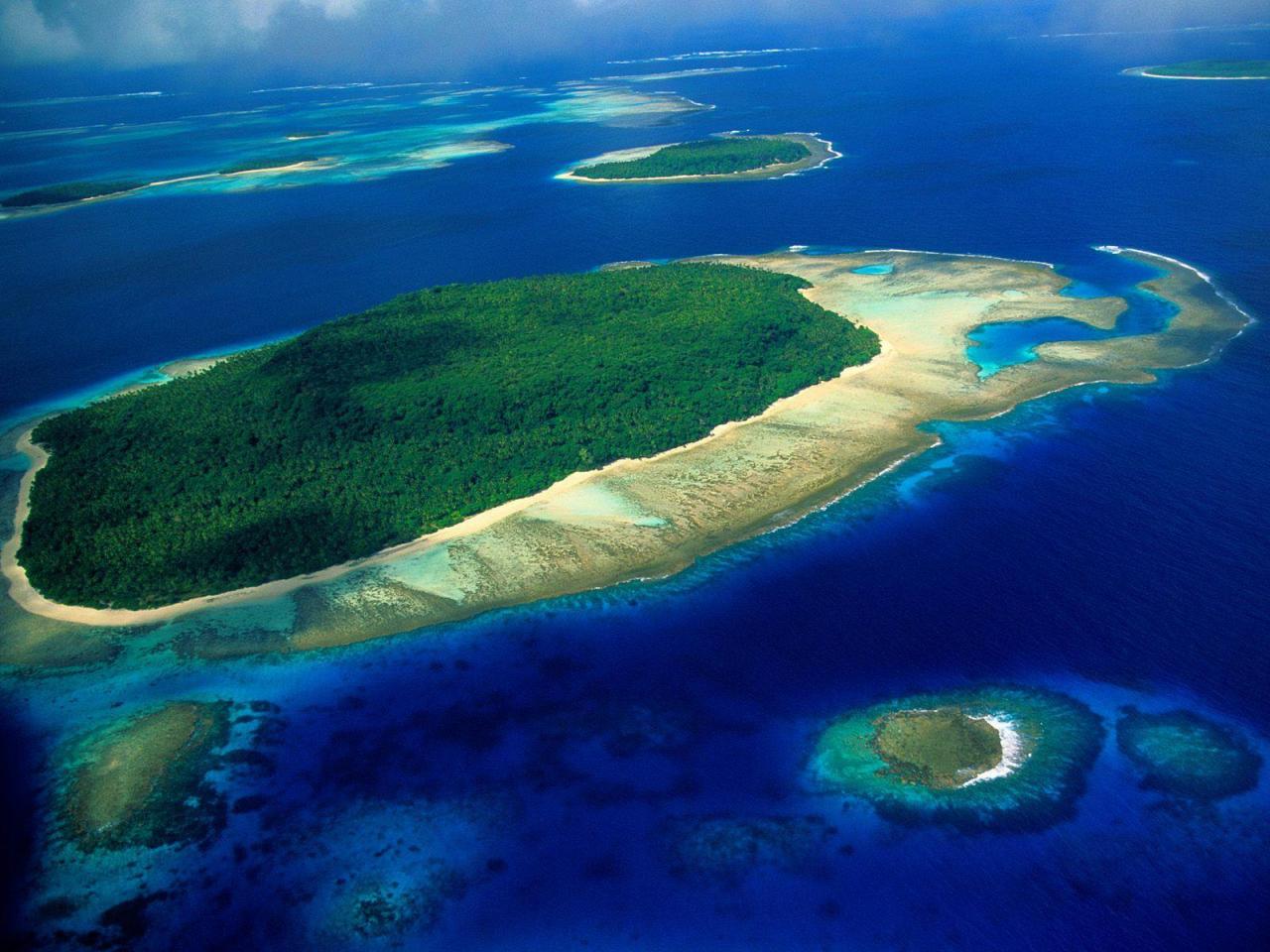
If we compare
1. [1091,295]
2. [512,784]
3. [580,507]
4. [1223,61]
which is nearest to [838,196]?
[1091,295]

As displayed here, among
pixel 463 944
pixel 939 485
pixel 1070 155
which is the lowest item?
pixel 463 944

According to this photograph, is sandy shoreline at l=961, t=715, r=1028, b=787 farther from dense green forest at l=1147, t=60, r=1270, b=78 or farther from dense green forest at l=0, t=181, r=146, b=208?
dense green forest at l=1147, t=60, r=1270, b=78

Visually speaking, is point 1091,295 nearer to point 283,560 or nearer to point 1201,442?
point 1201,442

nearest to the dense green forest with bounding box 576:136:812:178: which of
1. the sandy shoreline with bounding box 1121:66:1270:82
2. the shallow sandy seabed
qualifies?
the shallow sandy seabed

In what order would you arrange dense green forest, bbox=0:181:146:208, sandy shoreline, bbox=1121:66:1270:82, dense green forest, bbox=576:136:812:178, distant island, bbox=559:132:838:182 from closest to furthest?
distant island, bbox=559:132:838:182 < dense green forest, bbox=576:136:812:178 < dense green forest, bbox=0:181:146:208 < sandy shoreline, bbox=1121:66:1270:82

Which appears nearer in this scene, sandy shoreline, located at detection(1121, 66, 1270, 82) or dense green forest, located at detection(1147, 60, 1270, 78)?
sandy shoreline, located at detection(1121, 66, 1270, 82)
